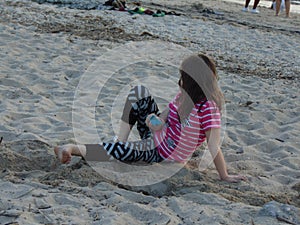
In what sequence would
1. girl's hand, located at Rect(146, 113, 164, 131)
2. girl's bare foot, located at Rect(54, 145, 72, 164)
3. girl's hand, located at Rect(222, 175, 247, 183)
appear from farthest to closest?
girl's hand, located at Rect(146, 113, 164, 131) → girl's hand, located at Rect(222, 175, 247, 183) → girl's bare foot, located at Rect(54, 145, 72, 164)

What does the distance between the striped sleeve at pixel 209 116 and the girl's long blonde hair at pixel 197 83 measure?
2.0 inches

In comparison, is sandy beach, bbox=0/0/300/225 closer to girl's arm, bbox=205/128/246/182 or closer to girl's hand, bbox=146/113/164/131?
girl's arm, bbox=205/128/246/182

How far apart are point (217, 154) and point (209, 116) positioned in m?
0.26

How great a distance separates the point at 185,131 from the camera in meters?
3.73

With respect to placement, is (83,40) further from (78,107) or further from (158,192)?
(158,192)

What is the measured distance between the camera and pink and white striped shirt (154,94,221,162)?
143 inches

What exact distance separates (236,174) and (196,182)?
50 cm

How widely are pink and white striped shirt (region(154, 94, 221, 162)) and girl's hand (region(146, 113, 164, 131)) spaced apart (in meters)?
0.06

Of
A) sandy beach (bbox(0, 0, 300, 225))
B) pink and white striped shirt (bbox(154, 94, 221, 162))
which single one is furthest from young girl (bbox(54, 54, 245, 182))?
sandy beach (bbox(0, 0, 300, 225))

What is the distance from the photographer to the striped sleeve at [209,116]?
11.8ft

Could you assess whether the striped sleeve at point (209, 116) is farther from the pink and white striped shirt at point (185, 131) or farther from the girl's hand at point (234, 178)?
the girl's hand at point (234, 178)

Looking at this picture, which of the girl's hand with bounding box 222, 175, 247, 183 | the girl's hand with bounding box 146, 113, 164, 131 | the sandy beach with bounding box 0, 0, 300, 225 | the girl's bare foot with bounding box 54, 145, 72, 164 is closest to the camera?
the sandy beach with bounding box 0, 0, 300, 225

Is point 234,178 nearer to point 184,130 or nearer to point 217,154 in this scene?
point 217,154

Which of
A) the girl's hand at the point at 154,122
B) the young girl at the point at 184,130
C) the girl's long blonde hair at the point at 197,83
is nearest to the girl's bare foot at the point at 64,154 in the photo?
the young girl at the point at 184,130
